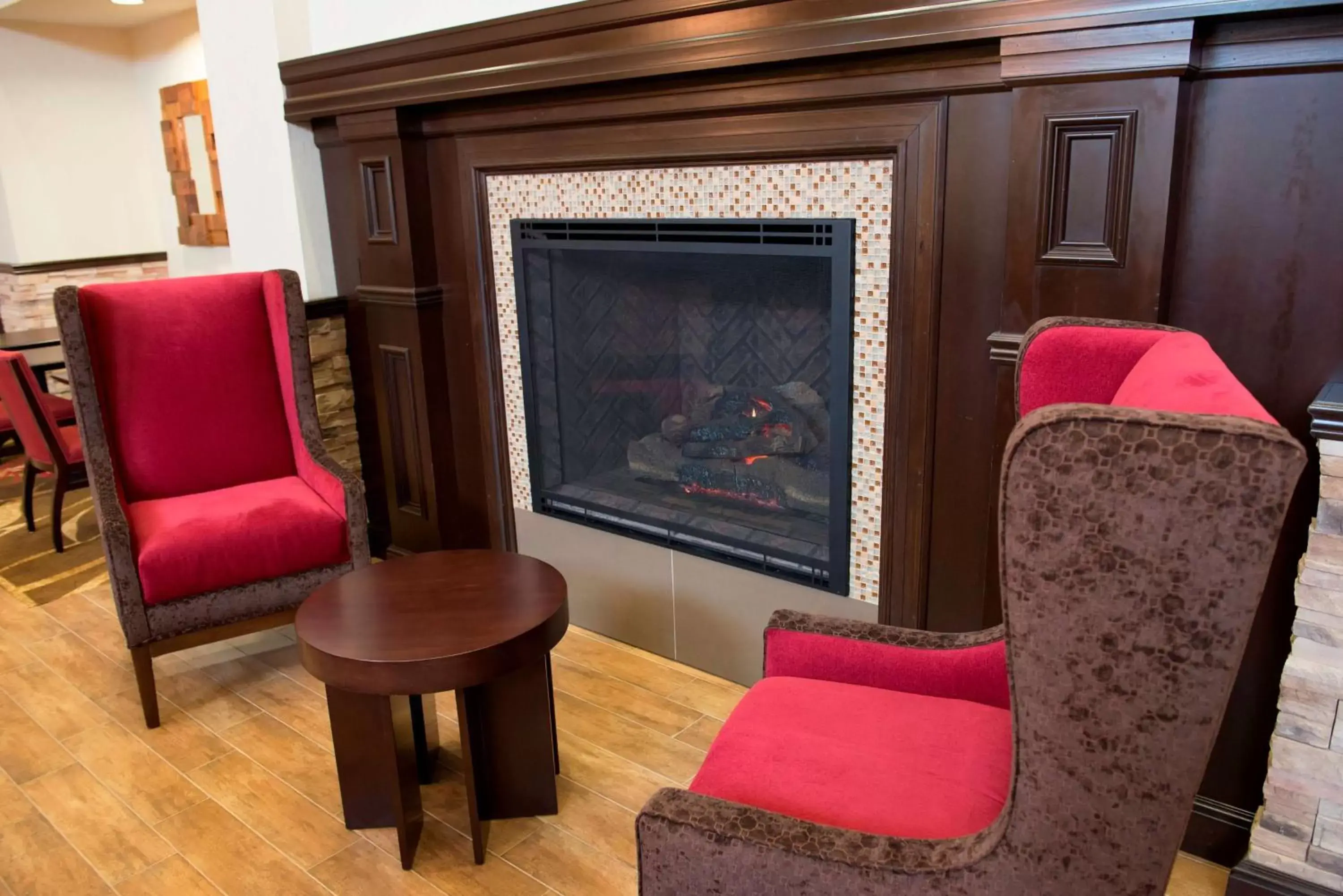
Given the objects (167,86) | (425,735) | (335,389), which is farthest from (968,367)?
(167,86)

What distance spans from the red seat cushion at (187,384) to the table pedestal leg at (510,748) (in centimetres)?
132

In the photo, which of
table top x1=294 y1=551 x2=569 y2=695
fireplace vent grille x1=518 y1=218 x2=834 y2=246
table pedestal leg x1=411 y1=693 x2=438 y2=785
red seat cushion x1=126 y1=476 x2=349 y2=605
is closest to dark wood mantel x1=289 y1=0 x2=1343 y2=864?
fireplace vent grille x1=518 y1=218 x2=834 y2=246

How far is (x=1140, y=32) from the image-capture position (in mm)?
1528

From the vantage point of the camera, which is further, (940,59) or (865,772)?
(940,59)

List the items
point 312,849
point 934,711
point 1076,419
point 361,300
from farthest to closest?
point 361,300 → point 312,849 → point 934,711 → point 1076,419

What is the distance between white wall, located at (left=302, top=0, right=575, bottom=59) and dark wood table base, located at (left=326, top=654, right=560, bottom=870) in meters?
1.56

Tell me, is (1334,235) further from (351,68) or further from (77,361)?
(77,361)

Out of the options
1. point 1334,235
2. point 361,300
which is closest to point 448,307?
point 361,300

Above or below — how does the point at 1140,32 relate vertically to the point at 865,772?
above

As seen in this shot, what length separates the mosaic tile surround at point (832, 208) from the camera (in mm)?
2020

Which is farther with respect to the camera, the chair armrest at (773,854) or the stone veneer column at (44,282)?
the stone veneer column at (44,282)

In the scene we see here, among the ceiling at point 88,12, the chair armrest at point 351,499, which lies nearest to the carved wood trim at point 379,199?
the chair armrest at point 351,499

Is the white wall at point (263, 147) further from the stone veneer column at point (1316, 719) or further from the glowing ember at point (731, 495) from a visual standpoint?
the stone veneer column at point (1316, 719)

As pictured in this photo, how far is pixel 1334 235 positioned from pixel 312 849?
2.10 m
